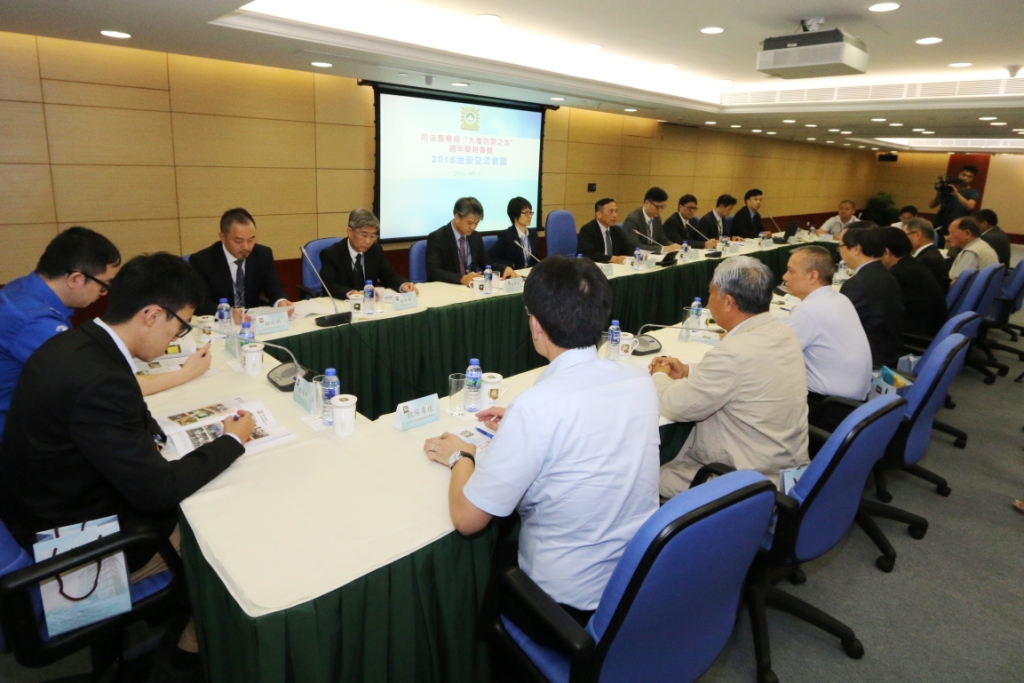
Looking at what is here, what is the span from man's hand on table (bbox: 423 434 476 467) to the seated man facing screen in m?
0.29

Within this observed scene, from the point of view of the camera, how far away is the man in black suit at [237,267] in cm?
331

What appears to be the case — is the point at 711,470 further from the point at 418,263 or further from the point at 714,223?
the point at 714,223

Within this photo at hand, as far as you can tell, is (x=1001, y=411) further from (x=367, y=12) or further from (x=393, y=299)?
(x=367, y=12)

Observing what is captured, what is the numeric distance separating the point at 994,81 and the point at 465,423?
692 cm

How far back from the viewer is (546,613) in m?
1.25

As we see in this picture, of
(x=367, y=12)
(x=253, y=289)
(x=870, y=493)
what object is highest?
(x=367, y=12)

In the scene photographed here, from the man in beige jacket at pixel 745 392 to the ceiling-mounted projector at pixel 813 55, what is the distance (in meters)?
2.62

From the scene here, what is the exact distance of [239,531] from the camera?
141 cm

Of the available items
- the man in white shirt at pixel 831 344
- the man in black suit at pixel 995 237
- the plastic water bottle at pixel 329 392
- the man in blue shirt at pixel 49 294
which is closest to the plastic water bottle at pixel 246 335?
the man in blue shirt at pixel 49 294

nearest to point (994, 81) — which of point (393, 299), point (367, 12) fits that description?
point (367, 12)

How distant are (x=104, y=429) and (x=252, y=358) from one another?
99cm

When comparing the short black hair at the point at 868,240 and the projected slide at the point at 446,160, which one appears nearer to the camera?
the short black hair at the point at 868,240

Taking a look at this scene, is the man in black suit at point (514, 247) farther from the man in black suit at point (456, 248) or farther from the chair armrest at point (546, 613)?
the chair armrest at point (546, 613)

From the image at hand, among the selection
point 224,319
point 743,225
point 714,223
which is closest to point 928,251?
point 714,223
